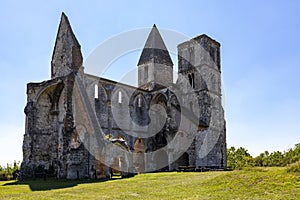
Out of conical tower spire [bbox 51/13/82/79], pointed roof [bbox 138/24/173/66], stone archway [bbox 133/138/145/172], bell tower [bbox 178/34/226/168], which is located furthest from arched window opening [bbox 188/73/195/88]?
conical tower spire [bbox 51/13/82/79]

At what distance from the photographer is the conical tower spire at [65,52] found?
1064 inches

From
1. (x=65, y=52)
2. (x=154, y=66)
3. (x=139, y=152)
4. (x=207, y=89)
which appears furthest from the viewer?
(x=154, y=66)

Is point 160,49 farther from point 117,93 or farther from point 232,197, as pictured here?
point 232,197

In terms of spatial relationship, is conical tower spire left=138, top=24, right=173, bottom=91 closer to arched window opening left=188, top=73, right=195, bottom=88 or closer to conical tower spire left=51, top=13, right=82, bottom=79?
arched window opening left=188, top=73, right=195, bottom=88

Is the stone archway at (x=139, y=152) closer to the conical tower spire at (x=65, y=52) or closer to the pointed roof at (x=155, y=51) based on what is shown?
the pointed roof at (x=155, y=51)

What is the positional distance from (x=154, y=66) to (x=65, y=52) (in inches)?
668

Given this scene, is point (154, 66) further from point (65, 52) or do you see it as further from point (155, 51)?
point (65, 52)

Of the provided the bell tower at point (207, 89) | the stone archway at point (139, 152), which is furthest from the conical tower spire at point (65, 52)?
the bell tower at point (207, 89)

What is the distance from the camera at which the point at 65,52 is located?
28281 mm

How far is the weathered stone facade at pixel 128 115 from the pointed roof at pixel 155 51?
0.43ft

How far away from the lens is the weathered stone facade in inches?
935

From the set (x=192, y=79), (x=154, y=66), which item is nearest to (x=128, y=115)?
(x=192, y=79)

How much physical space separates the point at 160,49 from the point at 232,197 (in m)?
36.5

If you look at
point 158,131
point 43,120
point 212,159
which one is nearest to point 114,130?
point 158,131
